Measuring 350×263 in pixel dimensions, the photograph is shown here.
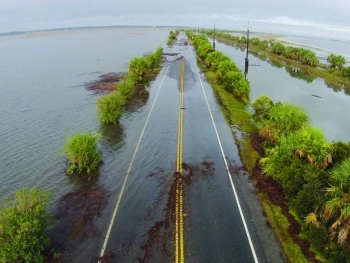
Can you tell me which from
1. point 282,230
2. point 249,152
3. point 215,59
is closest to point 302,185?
point 282,230

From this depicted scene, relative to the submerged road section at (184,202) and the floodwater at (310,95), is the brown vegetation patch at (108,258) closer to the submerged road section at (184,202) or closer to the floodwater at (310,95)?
the submerged road section at (184,202)

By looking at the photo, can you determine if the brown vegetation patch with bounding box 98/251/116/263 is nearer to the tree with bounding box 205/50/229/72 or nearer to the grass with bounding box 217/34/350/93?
the tree with bounding box 205/50/229/72

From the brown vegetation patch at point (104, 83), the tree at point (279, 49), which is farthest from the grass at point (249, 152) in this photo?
the tree at point (279, 49)

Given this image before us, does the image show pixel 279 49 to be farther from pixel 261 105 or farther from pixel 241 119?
pixel 241 119

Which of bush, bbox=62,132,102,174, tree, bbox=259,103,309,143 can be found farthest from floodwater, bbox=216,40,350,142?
bush, bbox=62,132,102,174

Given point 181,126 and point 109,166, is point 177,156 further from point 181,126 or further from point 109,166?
point 181,126

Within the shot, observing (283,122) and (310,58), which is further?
(310,58)
